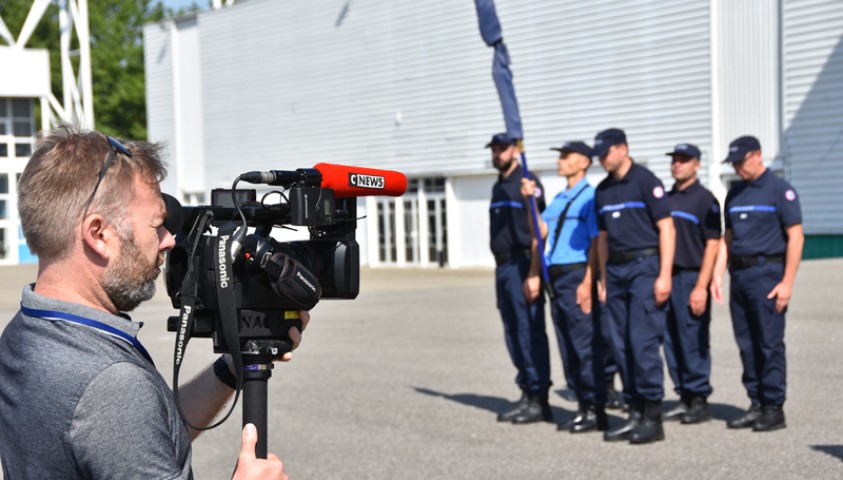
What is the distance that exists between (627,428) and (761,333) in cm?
113

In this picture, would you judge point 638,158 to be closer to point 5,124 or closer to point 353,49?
point 353,49

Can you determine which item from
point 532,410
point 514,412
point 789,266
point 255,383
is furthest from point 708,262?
point 255,383

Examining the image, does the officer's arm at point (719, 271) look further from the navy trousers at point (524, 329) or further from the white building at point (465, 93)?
the white building at point (465, 93)

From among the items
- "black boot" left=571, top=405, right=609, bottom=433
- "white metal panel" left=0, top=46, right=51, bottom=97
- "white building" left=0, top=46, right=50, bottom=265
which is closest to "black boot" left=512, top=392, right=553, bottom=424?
"black boot" left=571, top=405, right=609, bottom=433

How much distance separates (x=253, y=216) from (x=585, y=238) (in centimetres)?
596

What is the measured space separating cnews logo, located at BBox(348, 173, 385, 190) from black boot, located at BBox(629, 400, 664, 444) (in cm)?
519

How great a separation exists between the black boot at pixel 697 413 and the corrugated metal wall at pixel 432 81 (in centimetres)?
2110

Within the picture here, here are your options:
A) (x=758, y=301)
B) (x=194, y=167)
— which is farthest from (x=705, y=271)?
(x=194, y=167)

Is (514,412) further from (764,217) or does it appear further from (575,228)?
(764,217)

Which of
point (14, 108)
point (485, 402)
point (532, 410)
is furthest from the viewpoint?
point (14, 108)

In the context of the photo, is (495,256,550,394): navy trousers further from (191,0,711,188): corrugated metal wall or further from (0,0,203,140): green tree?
(0,0,203,140): green tree

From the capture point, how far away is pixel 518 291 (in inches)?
341

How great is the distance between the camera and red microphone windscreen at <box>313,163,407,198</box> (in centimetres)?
267

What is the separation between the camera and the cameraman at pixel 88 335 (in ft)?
7.09
